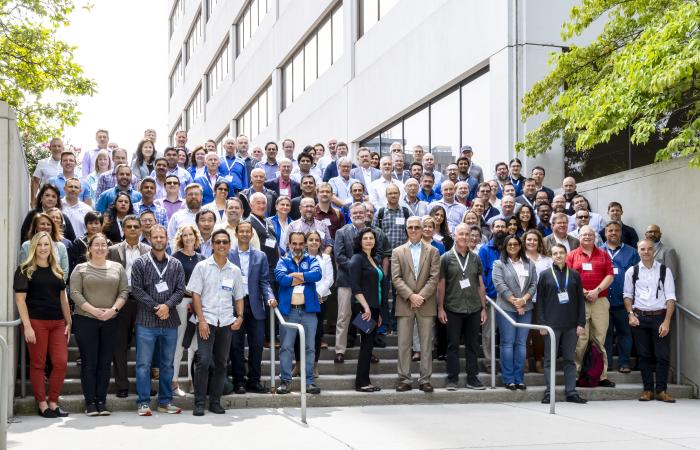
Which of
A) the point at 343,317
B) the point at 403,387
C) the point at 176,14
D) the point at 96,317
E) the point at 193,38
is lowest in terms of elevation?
the point at 403,387

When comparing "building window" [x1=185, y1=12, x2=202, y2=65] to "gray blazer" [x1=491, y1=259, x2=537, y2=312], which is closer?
"gray blazer" [x1=491, y1=259, x2=537, y2=312]

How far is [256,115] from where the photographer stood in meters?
37.8

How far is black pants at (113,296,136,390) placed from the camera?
31.2 feet

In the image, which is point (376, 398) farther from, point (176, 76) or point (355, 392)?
point (176, 76)

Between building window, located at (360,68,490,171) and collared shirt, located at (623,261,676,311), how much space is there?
6.49 meters

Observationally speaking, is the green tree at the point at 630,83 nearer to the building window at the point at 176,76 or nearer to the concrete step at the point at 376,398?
the concrete step at the point at 376,398

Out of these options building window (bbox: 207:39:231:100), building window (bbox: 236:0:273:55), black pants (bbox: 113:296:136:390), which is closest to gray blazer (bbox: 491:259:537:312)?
black pants (bbox: 113:296:136:390)

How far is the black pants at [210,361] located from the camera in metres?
9.33

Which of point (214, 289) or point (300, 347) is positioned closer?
point (214, 289)

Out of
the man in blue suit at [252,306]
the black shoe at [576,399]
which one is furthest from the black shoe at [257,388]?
the black shoe at [576,399]

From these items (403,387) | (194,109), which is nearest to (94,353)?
(403,387)

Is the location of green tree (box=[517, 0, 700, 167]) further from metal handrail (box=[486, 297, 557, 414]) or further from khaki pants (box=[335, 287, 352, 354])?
khaki pants (box=[335, 287, 352, 354])

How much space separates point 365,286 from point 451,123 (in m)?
9.34

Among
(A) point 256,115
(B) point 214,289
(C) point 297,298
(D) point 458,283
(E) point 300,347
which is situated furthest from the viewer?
(A) point 256,115
